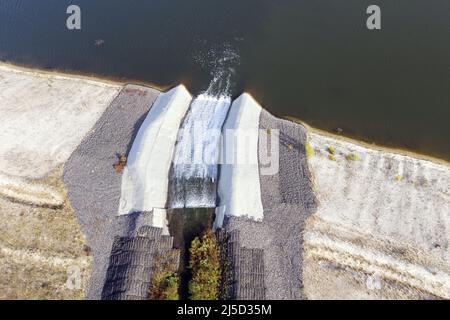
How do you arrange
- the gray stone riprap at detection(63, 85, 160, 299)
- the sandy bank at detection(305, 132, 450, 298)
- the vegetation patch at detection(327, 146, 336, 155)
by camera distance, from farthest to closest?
the vegetation patch at detection(327, 146, 336, 155) < the gray stone riprap at detection(63, 85, 160, 299) < the sandy bank at detection(305, 132, 450, 298)

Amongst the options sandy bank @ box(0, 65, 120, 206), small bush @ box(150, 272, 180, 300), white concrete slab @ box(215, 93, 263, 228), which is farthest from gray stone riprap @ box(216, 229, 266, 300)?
sandy bank @ box(0, 65, 120, 206)

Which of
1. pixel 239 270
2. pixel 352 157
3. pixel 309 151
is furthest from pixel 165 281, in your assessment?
pixel 352 157

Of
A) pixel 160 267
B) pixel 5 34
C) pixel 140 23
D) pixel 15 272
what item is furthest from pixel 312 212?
pixel 5 34

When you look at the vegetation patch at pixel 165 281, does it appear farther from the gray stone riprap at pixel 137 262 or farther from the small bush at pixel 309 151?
the small bush at pixel 309 151

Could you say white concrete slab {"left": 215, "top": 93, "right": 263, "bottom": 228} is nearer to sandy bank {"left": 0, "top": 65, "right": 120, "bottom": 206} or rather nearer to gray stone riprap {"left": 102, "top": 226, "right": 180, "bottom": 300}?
gray stone riprap {"left": 102, "top": 226, "right": 180, "bottom": 300}

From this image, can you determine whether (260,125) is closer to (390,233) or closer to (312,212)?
(312,212)

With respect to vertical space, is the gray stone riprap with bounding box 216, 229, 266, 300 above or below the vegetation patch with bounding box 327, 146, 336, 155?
below

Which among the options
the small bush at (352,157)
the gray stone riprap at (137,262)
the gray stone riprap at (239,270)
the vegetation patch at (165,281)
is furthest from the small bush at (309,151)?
the vegetation patch at (165,281)
